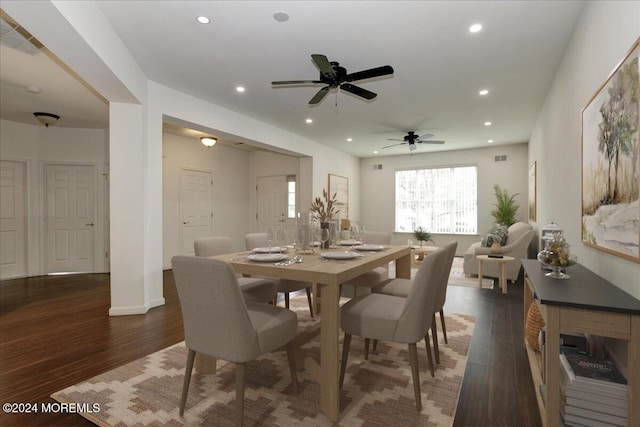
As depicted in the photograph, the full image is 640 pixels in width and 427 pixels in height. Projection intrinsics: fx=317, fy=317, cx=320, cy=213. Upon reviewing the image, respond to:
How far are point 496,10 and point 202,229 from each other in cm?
613

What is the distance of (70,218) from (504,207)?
343 inches

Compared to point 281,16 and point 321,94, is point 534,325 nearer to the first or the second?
point 321,94

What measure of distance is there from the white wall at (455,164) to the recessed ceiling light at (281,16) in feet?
21.2

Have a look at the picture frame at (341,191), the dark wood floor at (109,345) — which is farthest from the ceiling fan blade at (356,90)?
the picture frame at (341,191)

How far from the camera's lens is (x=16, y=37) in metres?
2.62

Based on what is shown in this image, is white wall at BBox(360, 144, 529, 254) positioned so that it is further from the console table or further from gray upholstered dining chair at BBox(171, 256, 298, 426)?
gray upholstered dining chair at BBox(171, 256, 298, 426)

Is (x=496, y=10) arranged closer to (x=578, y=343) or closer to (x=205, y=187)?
(x=578, y=343)

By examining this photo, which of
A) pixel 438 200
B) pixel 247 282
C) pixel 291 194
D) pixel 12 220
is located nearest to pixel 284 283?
pixel 247 282

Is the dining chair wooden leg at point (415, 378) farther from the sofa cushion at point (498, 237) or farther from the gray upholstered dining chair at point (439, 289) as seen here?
the sofa cushion at point (498, 237)

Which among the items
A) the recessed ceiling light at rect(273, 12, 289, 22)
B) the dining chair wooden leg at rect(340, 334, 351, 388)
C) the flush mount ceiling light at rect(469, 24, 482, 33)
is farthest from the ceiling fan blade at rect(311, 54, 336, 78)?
the dining chair wooden leg at rect(340, 334, 351, 388)

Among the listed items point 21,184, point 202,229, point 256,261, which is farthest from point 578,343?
point 21,184

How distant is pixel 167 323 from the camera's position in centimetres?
317

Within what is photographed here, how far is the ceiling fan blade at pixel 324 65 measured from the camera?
2.51 meters

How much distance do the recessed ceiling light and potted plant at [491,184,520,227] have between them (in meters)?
6.36
